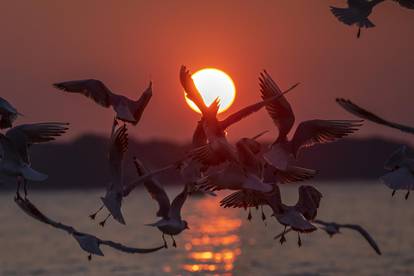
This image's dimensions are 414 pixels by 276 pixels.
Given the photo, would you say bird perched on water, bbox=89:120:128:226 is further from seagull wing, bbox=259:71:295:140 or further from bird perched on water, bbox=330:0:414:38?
bird perched on water, bbox=330:0:414:38

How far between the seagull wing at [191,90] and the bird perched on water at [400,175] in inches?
64.4

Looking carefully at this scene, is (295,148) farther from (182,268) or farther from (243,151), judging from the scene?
(182,268)

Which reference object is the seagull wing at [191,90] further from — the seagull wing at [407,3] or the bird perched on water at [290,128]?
the seagull wing at [407,3]

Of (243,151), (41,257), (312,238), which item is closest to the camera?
(243,151)

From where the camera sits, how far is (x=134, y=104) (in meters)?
8.42

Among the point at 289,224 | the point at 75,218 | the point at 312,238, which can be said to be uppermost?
the point at 289,224

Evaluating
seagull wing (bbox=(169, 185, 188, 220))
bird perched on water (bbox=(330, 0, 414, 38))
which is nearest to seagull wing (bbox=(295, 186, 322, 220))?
seagull wing (bbox=(169, 185, 188, 220))

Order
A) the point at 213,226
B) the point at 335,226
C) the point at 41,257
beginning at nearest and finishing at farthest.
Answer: the point at 335,226, the point at 41,257, the point at 213,226

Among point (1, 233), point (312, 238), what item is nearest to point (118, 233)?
point (1, 233)

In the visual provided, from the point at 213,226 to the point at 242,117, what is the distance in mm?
108302

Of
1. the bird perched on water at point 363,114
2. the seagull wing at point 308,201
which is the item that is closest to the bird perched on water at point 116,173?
the seagull wing at point 308,201

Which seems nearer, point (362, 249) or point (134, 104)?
point (134, 104)

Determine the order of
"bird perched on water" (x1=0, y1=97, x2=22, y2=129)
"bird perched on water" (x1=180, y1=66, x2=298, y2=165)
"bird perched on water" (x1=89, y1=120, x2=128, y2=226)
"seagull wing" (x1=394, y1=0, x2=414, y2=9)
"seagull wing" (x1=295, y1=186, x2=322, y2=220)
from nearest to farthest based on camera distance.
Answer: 1. "seagull wing" (x1=394, y1=0, x2=414, y2=9)
2. "bird perched on water" (x1=180, y1=66, x2=298, y2=165)
3. "bird perched on water" (x1=89, y1=120, x2=128, y2=226)
4. "seagull wing" (x1=295, y1=186, x2=322, y2=220)
5. "bird perched on water" (x1=0, y1=97, x2=22, y2=129)

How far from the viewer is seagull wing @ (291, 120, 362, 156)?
847 centimetres
